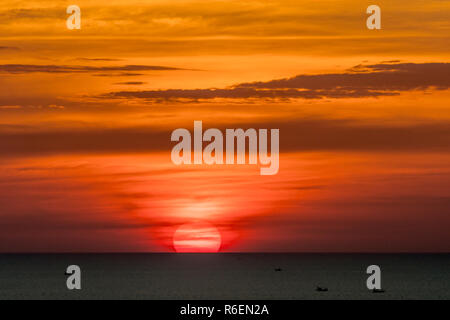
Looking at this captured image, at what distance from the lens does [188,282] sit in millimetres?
Result: 180875

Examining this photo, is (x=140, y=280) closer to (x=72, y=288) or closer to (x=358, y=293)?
(x=72, y=288)
